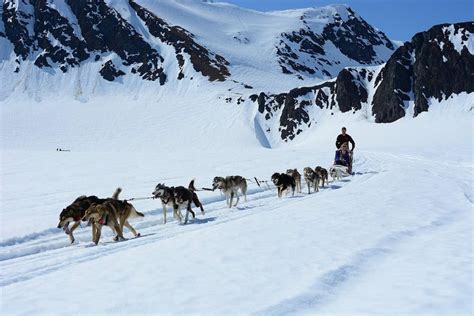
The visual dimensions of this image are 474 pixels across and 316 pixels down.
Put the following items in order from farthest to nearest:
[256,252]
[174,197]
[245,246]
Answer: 1. [174,197]
2. [245,246]
3. [256,252]

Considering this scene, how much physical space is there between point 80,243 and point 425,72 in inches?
2577

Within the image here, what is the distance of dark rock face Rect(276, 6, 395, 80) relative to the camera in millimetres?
125812

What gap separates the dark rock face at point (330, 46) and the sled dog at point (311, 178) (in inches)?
3994

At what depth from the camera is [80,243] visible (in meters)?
9.10

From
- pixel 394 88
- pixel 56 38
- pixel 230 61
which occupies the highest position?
pixel 56 38

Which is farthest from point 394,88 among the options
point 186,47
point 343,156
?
point 186,47

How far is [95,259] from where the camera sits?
7484mm

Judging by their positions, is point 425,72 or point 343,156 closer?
point 343,156

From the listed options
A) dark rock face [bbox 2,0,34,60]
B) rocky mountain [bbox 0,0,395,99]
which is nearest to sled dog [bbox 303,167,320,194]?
rocky mountain [bbox 0,0,395,99]

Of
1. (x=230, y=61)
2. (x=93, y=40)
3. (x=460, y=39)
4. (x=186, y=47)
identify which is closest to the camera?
(x=460, y=39)

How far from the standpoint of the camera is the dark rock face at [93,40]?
108m

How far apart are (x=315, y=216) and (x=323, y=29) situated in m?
158

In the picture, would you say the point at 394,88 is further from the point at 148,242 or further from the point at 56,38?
the point at 56,38

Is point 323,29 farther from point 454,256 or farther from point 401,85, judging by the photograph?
point 454,256
